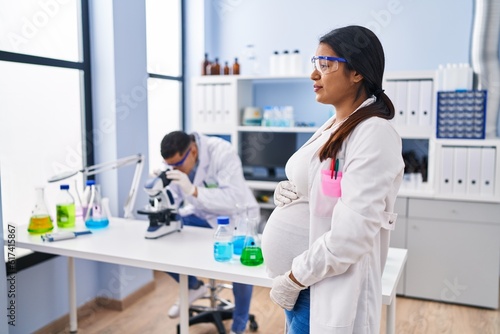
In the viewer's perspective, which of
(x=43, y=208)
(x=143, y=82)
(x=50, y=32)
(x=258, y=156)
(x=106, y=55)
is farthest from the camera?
(x=258, y=156)

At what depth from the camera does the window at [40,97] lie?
243 cm

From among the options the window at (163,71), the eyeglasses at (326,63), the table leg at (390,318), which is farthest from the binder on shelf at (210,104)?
the eyeglasses at (326,63)

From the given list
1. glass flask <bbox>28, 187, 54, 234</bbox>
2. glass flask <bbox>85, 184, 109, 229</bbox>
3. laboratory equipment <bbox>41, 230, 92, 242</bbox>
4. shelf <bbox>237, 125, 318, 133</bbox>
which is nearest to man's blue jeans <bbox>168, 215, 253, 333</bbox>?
glass flask <bbox>85, 184, 109, 229</bbox>

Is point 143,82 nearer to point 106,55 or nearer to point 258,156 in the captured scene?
point 106,55

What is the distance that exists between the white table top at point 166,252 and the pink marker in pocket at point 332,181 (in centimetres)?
56

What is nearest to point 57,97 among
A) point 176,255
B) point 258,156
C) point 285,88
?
point 176,255

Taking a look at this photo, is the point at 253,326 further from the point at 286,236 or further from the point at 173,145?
the point at 286,236

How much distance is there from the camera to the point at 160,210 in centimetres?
223

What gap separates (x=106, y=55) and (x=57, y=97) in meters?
0.39

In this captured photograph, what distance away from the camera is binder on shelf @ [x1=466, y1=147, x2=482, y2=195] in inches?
119

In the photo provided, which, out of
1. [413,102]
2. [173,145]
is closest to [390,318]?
[173,145]

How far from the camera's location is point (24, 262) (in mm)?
2432

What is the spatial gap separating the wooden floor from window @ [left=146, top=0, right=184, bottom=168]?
49.4 inches

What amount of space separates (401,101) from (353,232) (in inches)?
92.6
